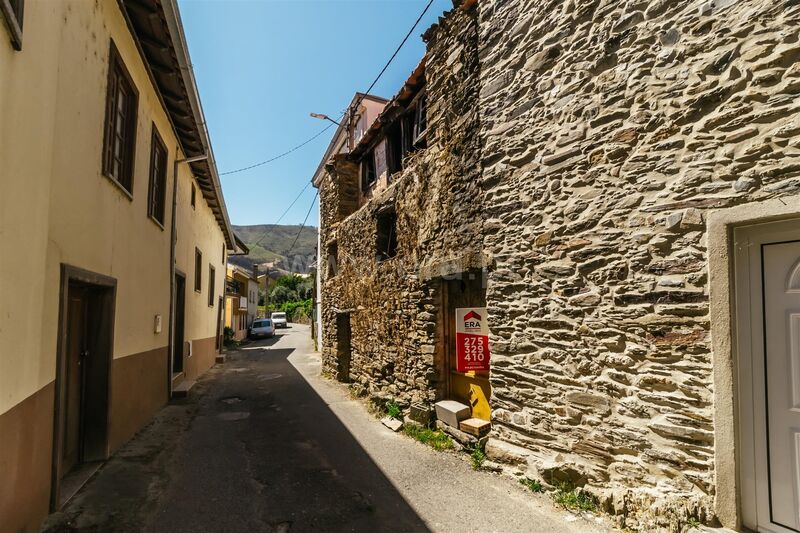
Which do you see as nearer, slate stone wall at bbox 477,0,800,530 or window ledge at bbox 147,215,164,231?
slate stone wall at bbox 477,0,800,530

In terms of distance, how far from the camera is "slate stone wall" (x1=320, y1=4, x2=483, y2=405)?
6.05 m

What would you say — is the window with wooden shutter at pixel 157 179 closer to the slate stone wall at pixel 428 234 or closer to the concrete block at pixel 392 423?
the slate stone wall at pixel 428 234

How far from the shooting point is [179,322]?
9688 millimetres

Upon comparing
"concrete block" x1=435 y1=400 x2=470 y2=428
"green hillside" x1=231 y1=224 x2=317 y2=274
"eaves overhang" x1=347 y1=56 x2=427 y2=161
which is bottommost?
"concrete block" x1=435 y1=400 x2=470 y2=428

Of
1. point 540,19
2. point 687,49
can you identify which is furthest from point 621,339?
point 540,19

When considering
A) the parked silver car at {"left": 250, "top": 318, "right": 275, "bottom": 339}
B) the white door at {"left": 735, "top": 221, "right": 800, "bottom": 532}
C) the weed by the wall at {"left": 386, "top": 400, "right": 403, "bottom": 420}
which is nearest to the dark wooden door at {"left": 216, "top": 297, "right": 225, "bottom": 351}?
the weed by the wall at {"left": 386, "top": 400, "right": 403, "bottom": 420}

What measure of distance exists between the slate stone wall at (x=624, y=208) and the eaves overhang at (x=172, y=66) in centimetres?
405

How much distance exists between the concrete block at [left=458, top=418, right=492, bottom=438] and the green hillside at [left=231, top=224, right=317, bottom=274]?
322ft

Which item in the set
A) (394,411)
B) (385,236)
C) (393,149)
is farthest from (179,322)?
(393,149)

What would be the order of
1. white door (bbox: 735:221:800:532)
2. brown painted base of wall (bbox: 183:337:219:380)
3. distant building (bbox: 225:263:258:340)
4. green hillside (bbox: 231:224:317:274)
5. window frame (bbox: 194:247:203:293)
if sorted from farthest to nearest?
green hillside (bbox: 231:224:317:274)
distant building (bbox: 225:263:258:340)
window frame (bbox: 194:247:203:293)
brown painted base of wall (bbox: 183:337:219:380)
white door (bbox: 735:221:800:532)

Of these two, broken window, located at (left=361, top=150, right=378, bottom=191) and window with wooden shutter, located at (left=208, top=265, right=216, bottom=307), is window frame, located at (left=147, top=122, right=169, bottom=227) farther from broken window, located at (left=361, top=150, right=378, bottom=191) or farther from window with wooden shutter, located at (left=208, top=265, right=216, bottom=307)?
window with wooden shutter, located at (left=208, top=265, right=216, bottom=307)

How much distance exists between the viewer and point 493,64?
5.41m

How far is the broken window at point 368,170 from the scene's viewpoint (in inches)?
421

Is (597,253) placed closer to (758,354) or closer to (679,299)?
(679,299)
